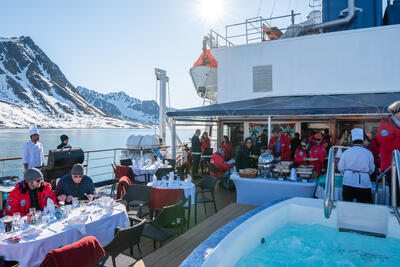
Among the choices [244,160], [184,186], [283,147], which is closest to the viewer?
[184,186]

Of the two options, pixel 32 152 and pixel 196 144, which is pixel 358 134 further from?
pixel 32 152

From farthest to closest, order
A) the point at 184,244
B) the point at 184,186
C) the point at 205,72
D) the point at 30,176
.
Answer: the point at 205,72
the point at 184,186
the point at 184,244
the point at 30,176

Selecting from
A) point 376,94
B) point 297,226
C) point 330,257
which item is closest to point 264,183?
point 297,226

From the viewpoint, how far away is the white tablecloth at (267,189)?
543cm

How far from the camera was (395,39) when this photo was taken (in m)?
8.38

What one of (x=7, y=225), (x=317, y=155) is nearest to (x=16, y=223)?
(x=7, y=225)

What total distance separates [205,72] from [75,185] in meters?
9.30

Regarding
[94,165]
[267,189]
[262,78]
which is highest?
[262,78]

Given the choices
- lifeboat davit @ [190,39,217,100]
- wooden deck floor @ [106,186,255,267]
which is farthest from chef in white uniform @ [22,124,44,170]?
lifeboat davit @ [190,39,217,100]

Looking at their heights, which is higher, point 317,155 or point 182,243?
point 317,155

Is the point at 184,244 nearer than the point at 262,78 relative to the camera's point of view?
Yes

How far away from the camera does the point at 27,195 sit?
3518mm

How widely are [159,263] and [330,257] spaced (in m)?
2.42

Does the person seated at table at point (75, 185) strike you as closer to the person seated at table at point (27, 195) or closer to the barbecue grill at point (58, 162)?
the person seated at table at point (27, 195)
